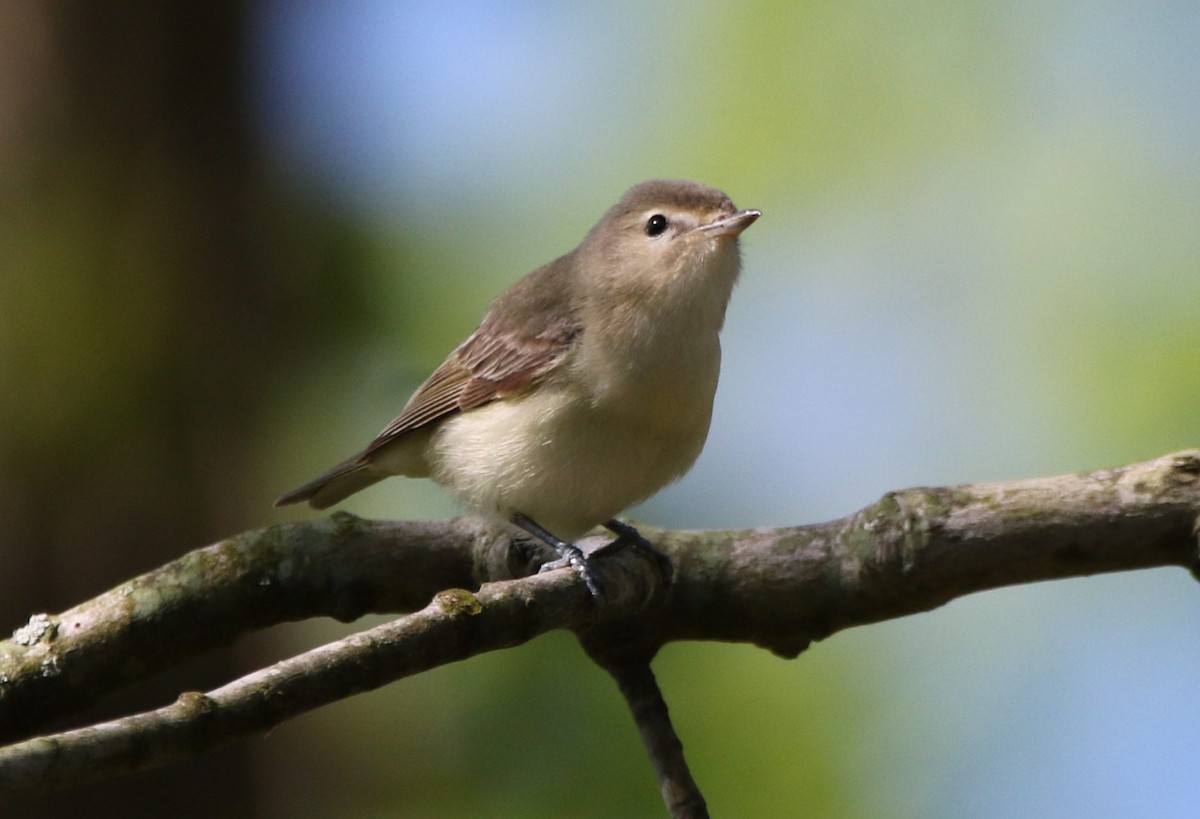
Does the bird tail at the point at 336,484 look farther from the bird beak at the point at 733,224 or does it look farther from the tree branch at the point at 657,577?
the bird beak at the point at 733,224

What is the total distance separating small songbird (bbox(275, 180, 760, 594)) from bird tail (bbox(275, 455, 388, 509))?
0.04 feet

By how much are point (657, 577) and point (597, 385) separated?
65 cm

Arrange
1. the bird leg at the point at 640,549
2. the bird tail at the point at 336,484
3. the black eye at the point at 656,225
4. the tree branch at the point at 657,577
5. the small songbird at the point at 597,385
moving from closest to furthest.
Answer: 1. the tree branch at the point at 657,577
2. the bird leg at the point at 640,549
3. the small songbird at the point at 597,385
4. the black eye at the point at 656,225
5. the bird tail at the point at 336,484

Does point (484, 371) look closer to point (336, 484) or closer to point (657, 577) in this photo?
point (336, 484)

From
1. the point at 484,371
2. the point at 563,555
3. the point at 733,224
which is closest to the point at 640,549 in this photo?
the point at 563,555

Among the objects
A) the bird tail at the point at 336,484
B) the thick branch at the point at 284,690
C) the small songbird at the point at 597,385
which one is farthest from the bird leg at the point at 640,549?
the bird tail at the point at 336,484

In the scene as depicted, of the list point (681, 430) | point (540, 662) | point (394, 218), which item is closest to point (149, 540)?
point (540, 662)

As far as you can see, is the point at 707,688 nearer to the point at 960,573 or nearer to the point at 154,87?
the point at 960,573

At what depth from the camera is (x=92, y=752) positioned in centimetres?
174

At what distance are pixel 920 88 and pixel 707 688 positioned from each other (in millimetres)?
3853

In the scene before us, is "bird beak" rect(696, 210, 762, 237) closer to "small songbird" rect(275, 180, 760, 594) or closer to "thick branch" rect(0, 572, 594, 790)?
"small songbird" rect(275, 180, 760, 594)

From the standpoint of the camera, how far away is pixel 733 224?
384 centimetres

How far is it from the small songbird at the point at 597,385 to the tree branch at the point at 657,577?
25 centimetres

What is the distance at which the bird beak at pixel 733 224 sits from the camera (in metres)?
3.84
